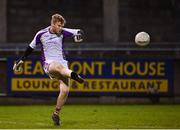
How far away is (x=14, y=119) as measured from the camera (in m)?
14.5

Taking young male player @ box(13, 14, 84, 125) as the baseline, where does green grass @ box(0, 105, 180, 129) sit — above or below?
below

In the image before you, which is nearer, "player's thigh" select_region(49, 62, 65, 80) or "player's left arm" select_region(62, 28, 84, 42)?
"player's thigh" select_region(49, 62, 65, 80)

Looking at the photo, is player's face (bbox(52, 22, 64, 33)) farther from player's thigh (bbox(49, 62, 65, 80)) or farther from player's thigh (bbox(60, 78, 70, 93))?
player's thigh (bbox(60, 78, 70, 93))

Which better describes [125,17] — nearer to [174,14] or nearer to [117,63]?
[174,14]

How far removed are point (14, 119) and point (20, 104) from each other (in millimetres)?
7012

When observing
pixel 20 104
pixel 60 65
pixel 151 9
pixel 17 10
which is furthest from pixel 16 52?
pixel 60 65

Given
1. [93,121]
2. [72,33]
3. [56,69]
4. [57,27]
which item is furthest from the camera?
[93,121]

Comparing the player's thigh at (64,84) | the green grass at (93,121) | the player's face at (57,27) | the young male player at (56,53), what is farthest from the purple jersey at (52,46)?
the green grass at (93,121)

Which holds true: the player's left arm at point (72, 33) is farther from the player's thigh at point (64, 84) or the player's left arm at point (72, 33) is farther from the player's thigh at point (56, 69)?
the player's thigh at point (64, 84)

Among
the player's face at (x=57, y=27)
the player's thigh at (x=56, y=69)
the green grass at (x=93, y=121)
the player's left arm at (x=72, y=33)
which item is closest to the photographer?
the green grass at (x=93, y=121)

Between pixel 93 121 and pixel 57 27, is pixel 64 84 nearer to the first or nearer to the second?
pixel 57 27

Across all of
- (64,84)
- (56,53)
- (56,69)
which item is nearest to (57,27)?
(56,53)

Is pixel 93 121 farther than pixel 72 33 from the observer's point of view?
Yes

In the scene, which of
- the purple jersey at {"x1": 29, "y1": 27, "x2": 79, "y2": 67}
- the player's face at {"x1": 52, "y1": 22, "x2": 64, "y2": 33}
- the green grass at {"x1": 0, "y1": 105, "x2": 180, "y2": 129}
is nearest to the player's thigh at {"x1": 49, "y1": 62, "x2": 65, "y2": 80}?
the purple jersey at {"x1": 29, "y1": 27, "x2": 79, "y2": 67}
